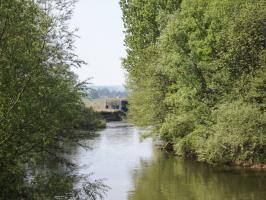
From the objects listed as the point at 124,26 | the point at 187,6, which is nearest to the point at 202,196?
the point at 187,6

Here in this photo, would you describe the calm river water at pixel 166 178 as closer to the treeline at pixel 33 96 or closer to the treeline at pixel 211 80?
the treeline at pixel 211 80

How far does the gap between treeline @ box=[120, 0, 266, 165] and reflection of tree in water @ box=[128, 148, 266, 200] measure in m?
1.95

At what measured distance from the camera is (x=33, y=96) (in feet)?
54.0

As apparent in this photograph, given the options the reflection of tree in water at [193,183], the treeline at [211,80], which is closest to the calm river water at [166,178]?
the reflection of tree in water at [193,183]

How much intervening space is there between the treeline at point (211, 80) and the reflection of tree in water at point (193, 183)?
195 cm

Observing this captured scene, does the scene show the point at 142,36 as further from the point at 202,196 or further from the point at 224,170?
the point at 202,196

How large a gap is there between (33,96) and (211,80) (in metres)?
28.0

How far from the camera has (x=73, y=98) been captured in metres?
17.8

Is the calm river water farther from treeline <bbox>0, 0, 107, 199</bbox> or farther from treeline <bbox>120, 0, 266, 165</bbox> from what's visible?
treeline <bbox>0, 0, 107, 199</bbox>

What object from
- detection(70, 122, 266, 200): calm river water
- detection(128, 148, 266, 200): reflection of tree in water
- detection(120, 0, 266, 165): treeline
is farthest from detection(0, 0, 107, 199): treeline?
detection(120, 0, 266, 165): treeline

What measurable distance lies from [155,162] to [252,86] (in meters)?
11.0

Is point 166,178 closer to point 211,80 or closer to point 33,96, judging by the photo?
point 211,80

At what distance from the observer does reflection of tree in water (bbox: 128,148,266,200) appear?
2953cm

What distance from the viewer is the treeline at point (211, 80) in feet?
123
